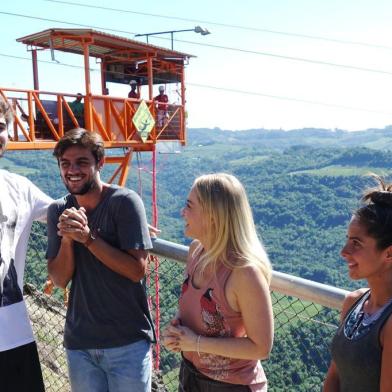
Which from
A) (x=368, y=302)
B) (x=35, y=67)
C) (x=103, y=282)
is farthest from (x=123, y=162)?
(x=368, y=302)

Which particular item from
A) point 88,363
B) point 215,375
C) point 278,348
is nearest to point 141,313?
point 88,363

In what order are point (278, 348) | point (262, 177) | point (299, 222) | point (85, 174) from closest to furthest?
point (85, 174) → point (278, 348) → point (299, 222) → point (262, 177)

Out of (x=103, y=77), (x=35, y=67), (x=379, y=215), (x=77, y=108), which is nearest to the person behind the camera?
(x=379, y=215)

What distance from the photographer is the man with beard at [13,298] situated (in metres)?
2.54

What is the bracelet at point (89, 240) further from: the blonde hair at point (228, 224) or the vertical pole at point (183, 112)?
the vertical pole at point (183, 112)

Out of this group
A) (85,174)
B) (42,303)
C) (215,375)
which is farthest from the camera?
(42,303)

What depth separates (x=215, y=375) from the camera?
7.62 ft

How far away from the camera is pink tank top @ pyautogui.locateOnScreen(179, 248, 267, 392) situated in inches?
88.6

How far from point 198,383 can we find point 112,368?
20.3 inches

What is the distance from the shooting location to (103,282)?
8.71 ft

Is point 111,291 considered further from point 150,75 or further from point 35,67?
point 150,75

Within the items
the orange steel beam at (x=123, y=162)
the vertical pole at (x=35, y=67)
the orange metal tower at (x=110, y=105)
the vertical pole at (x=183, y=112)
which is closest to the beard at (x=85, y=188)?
the orange metal tower at (x=110, y=105)

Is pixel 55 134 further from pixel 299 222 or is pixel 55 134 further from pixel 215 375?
pixel 299 222

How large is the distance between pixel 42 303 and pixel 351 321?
13.7ft
